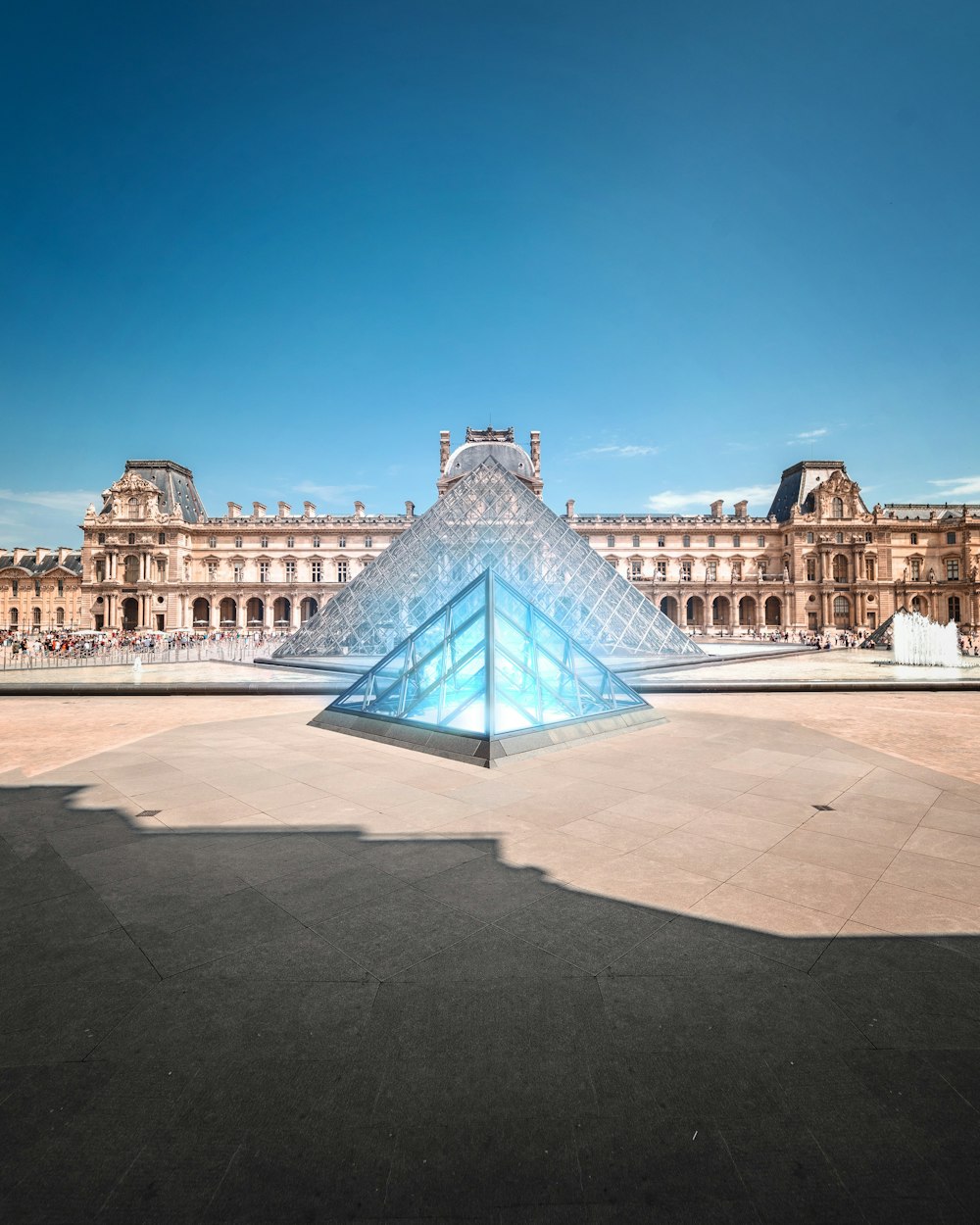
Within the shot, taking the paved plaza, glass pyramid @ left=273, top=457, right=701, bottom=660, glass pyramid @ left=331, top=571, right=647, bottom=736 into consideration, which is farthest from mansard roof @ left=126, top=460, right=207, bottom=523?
the paved plaza

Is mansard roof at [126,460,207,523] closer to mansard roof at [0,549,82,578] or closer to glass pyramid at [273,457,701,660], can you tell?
mansard roof at [0,549,82,578]

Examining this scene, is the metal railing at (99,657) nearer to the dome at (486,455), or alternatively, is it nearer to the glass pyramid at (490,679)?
the glass pyramid at (490,679)

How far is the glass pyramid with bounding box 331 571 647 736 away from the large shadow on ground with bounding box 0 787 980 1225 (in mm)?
4304

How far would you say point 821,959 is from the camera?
114 inches

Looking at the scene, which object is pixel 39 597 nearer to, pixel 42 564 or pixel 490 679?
pixel 42 564

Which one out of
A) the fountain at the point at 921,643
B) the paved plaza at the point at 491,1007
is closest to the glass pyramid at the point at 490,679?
the paved plaza at the point at 491,1007

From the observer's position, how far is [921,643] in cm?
2891

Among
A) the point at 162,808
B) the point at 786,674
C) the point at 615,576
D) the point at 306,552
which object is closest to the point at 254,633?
the point at 306,552

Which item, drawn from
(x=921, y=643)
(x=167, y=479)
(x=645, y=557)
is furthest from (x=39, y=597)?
(x=921, y=643)

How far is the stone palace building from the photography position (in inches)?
2025

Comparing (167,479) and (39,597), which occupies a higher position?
(167,479)

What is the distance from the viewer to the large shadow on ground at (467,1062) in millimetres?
1745

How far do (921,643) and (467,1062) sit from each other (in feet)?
110

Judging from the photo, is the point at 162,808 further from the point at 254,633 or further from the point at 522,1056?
the point at 254,633
